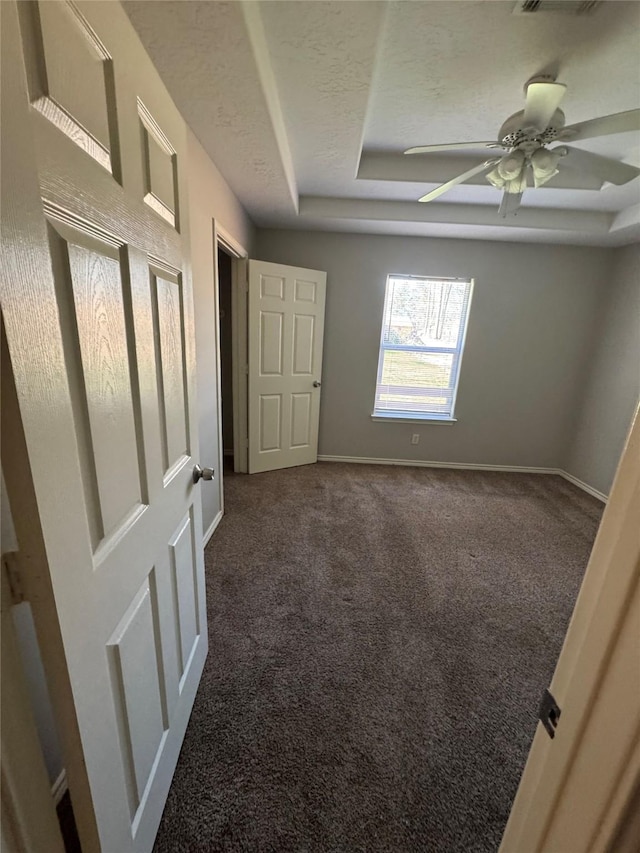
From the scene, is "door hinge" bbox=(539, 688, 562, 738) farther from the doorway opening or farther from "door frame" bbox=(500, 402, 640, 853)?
the doorway opening

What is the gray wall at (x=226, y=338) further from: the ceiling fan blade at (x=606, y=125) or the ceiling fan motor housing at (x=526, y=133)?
the ceiling fan blade at (x=606, y=125)

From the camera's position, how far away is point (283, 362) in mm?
3432

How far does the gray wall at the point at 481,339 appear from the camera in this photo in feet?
11.6

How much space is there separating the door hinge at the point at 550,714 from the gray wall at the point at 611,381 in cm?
351

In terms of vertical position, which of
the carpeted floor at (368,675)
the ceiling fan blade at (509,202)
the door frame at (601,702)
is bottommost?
the carpeted floor at (368,675)

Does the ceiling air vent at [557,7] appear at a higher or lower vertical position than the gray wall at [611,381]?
higher

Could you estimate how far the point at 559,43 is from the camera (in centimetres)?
141

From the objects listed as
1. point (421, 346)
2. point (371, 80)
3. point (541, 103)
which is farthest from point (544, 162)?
point (421, 346)

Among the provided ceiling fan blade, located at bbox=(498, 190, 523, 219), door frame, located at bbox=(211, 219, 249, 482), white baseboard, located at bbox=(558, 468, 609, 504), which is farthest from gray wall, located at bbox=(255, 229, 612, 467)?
ceiling fan blade, located at bbox=(498, 190, 523, 219)

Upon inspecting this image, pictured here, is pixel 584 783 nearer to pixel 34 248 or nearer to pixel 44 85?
pixel 34 248

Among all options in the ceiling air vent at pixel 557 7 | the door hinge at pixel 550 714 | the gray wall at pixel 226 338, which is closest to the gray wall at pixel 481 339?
the gray wall at pixel 226 338

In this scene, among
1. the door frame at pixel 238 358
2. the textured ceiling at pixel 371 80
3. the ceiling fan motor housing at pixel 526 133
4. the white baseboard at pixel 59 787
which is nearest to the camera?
the white baseboard at pixel 59 787

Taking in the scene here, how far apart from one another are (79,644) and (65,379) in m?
0.45

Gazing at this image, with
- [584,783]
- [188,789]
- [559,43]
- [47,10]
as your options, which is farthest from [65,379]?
[559,43]
